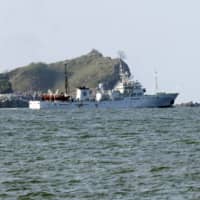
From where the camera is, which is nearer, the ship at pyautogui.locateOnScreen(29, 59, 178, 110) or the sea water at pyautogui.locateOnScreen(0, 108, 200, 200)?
the sea water at pyautogui.locateOnScreen(0, 108, 200, 200)

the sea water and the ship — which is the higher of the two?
the ship

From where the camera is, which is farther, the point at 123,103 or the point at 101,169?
the point at 123,103

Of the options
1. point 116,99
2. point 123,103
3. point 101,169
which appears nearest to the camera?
point 101,169

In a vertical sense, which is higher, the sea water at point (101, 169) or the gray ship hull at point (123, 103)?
the gray ship hull at point (123, 103)

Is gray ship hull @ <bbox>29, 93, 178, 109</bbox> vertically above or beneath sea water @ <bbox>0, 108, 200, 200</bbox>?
above

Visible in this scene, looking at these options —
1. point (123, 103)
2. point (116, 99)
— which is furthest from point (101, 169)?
point (116, 99)

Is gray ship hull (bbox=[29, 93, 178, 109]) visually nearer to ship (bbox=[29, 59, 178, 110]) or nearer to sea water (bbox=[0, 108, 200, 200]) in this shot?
ship (bbox=[29, 59, 178, 110])

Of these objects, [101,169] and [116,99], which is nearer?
[101,169]

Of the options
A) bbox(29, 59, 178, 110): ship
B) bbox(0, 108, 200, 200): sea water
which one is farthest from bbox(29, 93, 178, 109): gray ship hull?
bbox(0, 108, 200, 200): sea water

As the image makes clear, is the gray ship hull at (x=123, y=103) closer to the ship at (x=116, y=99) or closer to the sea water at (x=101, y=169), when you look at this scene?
the ship at (x=116, y=99)

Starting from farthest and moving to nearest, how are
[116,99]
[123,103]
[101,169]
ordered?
1. [116,99]
2. [123,103]
3. [101,169]

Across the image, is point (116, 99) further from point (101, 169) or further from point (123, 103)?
point (101, 169)

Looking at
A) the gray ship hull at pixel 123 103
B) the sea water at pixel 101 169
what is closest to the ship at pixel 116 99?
the gray ship hull at pixel 123 103

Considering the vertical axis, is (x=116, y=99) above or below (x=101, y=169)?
above
